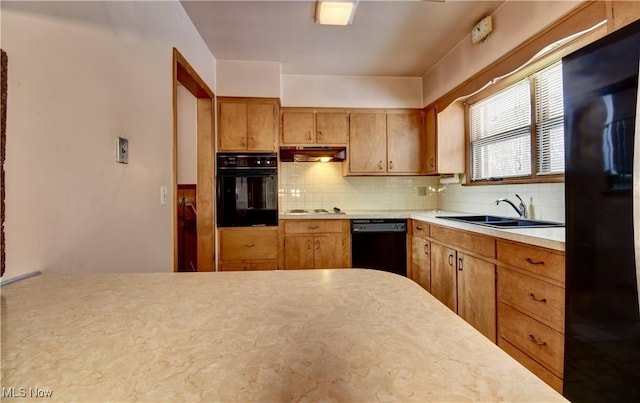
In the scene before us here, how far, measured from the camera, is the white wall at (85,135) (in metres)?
0.82

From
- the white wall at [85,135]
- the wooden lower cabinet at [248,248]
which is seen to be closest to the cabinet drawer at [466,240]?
the wooden lower cabinet at [248,248]

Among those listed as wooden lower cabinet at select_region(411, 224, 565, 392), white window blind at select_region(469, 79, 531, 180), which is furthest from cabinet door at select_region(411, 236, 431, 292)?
white window blind at select_region(469, 79, 531, 180)

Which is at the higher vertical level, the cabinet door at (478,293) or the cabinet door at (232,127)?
the cabinet door at (232,127)

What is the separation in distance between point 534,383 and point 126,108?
65.2 inches

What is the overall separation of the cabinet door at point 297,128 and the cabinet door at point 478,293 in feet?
6.55

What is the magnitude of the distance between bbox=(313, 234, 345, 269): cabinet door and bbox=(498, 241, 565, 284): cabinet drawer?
1.61m

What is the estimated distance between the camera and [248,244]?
9.93 feet

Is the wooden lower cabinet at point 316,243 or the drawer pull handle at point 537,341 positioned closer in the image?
the drawer pull handle at point 537,341

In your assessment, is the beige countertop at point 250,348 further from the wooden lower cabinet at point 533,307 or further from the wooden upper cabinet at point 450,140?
the wooden upper cabinet at point 450,140

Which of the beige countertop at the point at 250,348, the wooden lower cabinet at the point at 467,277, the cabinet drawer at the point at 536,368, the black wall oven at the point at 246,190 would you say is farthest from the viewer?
the black wall oven at the point at 246,190

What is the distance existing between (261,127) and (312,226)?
1216 mm

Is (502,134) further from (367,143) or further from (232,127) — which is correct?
(232,127)

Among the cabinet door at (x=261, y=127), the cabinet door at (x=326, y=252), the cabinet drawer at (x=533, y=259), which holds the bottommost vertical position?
the cabinet door at (x=326, y=252)

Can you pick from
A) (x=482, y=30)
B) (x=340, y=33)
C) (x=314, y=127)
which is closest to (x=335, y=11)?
(x=340, y=33)
